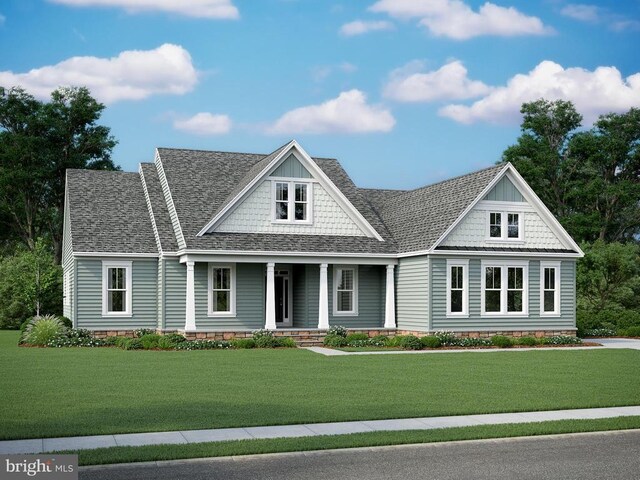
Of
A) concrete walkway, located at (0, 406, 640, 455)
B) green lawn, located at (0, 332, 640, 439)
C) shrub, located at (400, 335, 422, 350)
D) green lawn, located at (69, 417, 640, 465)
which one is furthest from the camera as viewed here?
shrub, located at (400, 335, 422, 350)

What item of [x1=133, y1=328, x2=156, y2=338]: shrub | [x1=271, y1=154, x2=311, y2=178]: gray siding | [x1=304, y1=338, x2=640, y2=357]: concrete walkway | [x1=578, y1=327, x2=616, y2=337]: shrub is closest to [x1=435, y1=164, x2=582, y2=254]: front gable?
[x1=304, y1=338, x2=640, y2=357]: concrete walkway

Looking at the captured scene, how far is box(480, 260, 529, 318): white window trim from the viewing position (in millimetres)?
31516

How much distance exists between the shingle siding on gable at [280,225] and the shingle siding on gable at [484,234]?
4327mm

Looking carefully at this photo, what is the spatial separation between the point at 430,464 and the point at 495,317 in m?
22.4

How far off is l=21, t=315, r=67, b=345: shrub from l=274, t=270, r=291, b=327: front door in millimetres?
9064

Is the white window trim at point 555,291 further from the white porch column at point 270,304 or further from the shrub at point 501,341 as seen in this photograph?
the white porch column at point 270,304

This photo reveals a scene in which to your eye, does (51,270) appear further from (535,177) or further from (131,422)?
(535,177)

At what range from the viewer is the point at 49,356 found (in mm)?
24062

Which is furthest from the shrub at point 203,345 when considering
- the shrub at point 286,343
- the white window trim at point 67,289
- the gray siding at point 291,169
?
the white window trim at point 67,289

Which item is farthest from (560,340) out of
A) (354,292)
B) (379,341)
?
(354,292)

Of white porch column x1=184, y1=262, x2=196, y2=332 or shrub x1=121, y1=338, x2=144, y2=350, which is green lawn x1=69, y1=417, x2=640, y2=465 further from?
white porch column x1=184, y1=262, x2=196, y2=332

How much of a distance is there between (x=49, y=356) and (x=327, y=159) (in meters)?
19.3

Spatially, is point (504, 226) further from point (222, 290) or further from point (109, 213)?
point (109, 213)

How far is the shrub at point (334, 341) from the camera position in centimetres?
2938
